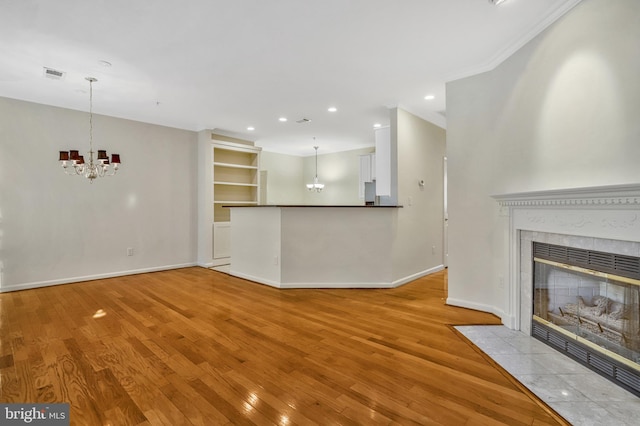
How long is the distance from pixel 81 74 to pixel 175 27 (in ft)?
5.85

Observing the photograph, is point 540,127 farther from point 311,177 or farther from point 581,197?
point 311,177

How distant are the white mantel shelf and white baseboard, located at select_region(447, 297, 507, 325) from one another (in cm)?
116

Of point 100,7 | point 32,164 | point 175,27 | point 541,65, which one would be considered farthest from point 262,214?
point 541,65

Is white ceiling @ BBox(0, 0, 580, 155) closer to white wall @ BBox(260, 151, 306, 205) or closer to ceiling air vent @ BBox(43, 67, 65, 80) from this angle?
ceiling air vent @ BBox(43, 67, 65, 80)

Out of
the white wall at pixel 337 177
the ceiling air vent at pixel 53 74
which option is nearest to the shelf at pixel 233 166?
the white wall at pixel 337 177

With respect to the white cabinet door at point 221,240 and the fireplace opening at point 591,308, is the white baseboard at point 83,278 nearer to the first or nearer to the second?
the white cabinet door at point 221,240

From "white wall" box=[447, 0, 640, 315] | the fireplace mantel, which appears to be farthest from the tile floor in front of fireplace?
"white wall" box=[447, 0, 640, 315]

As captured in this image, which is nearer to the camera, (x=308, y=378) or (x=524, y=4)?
(x=308, y=378)

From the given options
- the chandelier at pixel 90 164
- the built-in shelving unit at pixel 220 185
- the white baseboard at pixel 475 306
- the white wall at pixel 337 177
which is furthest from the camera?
the white wall at pixel 337 177

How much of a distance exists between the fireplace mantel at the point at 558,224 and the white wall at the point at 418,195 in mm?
1573

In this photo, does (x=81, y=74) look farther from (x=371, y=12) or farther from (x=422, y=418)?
(x=422, y=418)

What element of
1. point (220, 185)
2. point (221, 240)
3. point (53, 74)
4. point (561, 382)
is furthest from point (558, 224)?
point (220, 185)

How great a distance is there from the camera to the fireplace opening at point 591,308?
6.33 feet

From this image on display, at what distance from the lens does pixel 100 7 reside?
234 centimetres
